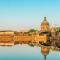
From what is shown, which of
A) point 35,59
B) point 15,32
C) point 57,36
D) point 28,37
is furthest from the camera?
point 15,32

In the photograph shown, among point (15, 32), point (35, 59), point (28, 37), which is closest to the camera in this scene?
point (35, 59)

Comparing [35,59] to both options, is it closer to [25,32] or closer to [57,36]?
[57,36]

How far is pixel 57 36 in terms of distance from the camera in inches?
2825

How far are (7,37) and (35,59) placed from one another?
50.9 m

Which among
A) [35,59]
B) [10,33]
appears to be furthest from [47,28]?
[35,59]

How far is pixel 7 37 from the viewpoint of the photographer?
78812mm

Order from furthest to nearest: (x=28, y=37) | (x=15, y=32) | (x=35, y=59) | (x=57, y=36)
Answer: (x=15, y=32), (x=28, y=37), (x=57, y=36), (x=35, y=59)

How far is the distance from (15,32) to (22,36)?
5.37 meters

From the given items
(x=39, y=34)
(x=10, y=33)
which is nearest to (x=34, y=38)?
(x=39, y=34)

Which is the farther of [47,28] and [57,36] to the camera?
[47,28]

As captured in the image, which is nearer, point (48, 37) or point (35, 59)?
point (35, 59)

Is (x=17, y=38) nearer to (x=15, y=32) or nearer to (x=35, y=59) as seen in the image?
(x=15, y=32)

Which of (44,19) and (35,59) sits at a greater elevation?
(44,19)

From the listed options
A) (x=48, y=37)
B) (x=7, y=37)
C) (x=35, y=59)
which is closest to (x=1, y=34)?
(x=7, y=37)
